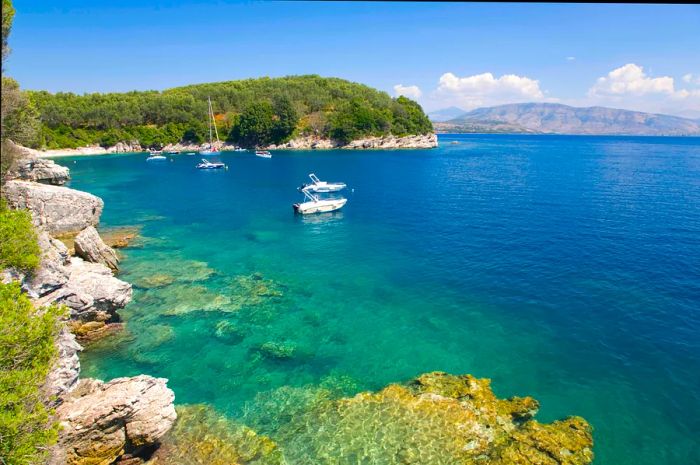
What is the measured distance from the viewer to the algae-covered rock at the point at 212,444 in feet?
59.6

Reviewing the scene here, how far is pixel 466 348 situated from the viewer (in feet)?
87.7

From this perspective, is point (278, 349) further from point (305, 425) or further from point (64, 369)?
point (64, 369)

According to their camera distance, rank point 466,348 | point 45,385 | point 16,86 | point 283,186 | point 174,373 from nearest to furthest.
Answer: point 45,385 → point 174,373 → point 466,348 → point 16,86 → point 283,186

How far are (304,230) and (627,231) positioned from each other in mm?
39383

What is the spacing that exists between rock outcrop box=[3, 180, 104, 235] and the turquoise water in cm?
585

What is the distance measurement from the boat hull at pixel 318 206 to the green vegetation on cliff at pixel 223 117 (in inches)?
4275

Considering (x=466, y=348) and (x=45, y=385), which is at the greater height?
(x=45, y=385)

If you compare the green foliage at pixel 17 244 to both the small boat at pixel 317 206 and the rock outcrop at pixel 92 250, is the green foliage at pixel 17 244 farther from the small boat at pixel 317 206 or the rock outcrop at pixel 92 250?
the small boat at pixel 317 206

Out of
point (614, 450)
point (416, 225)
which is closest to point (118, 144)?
point (416, 225)

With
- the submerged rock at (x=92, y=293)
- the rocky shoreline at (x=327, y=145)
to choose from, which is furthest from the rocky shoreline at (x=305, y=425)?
the rocky shoreline at (x=327, y=145)

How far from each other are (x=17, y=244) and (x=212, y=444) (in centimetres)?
1344

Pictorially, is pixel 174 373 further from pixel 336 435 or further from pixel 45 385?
pixel 336 435

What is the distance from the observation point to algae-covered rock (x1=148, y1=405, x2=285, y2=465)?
18.2 m

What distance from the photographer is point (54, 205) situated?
39.2 meters
